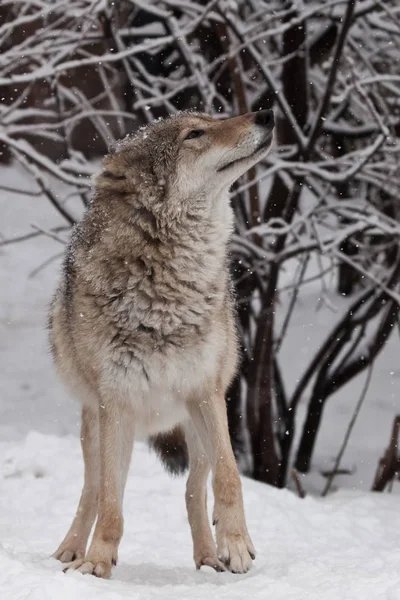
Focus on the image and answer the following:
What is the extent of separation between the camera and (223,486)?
14.7ft

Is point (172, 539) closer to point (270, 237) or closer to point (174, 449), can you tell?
point (174, 449)

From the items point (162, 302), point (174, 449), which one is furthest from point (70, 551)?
point (162, 302)

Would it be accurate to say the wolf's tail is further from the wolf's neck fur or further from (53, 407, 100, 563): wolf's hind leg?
the wolf's neck fur

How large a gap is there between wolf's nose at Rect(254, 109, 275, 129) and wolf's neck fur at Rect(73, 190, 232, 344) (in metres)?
0.42

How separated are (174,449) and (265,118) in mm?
1931

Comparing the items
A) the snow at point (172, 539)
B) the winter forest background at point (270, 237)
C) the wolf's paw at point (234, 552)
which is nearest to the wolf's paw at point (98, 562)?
the snow at point (172, 539)

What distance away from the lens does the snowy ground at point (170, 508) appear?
3801mm

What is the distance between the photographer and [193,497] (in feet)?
16.8

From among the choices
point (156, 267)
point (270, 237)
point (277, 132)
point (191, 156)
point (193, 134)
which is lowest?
point (156, 267)

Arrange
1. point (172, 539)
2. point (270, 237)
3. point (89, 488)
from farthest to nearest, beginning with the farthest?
point (270, 237), point (172, 539), point (89, 488)

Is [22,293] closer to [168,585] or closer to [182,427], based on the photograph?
[182,427]

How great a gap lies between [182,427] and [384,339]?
12.7ft

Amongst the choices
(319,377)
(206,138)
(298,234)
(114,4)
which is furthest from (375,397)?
(206,138)

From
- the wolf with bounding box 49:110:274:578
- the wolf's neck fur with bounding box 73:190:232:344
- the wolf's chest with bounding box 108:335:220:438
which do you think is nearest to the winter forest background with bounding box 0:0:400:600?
the wolf with bounding box 49:110:274:578
